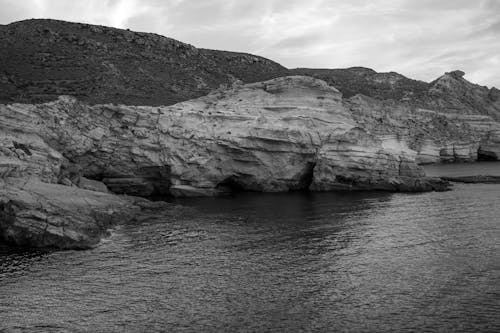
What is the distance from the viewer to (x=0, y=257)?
118ft

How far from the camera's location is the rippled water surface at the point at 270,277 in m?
24.9

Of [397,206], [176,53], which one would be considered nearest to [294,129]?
[397,206]

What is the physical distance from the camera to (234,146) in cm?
6794

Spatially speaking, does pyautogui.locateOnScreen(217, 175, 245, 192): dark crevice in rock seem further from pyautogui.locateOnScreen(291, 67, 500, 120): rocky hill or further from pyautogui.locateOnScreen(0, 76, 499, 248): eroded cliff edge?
pyautogui.locateOnScreen(291, 67, 500, 120): rocky hill

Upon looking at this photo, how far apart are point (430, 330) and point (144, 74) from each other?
292 ft

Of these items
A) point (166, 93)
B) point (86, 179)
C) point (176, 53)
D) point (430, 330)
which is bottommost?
point (430, 330)

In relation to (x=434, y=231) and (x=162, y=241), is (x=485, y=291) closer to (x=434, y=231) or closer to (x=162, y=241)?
(x=434, y=231)

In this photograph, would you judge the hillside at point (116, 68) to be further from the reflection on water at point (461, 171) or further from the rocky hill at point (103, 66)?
the reflection on water at point (461, 171)

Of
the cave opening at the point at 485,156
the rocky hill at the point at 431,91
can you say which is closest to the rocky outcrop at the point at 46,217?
the rocky hill at the point at 431,91

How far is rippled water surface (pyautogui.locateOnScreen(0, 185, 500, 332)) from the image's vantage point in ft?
81.7

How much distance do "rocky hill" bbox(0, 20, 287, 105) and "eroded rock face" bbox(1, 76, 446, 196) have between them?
49.7ft

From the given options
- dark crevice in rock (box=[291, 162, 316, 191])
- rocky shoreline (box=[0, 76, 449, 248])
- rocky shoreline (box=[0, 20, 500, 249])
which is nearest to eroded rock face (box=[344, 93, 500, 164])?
rocky shoreline (box=[0, 20, 500, 249])

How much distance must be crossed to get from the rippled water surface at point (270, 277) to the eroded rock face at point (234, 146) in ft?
57.2

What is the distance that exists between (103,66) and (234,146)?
44298mm
